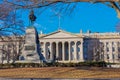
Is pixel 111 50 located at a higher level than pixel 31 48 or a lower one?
higher

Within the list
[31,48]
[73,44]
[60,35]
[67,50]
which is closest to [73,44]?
[73,44]

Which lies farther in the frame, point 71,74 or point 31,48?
point 31,48

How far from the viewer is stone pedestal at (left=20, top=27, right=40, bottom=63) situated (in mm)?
43469

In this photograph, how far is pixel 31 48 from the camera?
144 feet

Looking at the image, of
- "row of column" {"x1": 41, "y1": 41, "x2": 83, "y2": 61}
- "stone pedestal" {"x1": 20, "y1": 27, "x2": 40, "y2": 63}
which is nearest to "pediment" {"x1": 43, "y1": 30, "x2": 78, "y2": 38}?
"row of column" {"x1": 41, "y1": 41, "x2": 83, "y2": 61}

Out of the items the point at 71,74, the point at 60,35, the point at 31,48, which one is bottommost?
the point at 71,74

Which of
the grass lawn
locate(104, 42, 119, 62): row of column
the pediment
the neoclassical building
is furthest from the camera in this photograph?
the pediment

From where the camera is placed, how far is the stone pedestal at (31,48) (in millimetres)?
43469

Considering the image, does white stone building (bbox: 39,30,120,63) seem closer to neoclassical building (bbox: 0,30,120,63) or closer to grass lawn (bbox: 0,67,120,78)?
neoclassical building (bbox: 0,30,120,63)

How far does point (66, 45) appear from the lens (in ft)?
540

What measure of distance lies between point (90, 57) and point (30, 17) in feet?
343

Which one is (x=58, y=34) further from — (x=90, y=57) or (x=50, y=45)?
(x=90, y=57)

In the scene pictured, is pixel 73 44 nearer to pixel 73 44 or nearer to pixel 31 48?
pixel 73 44

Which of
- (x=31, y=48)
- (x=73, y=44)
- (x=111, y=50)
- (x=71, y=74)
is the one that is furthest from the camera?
(x=73, y=44)
